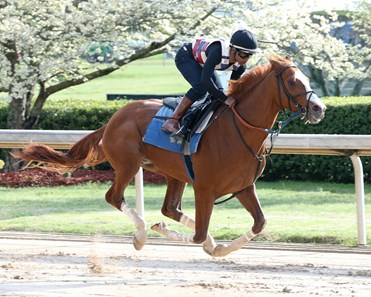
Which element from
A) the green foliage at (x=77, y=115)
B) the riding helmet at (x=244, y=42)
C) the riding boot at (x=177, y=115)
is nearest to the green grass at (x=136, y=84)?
the green foliage at (x=77, y=115)

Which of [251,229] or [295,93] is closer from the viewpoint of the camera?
[295,93]

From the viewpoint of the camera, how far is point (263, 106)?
731 centimetres

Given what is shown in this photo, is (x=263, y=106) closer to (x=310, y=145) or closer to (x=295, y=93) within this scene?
(x=295, y=93)

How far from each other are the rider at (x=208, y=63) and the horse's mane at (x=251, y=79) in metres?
0.10

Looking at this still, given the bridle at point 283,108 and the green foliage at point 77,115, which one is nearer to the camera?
the bridle at point 283,108

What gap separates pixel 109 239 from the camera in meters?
9.23

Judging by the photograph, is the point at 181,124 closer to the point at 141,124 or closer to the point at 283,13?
the point at 141,124

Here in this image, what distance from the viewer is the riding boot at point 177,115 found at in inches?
304

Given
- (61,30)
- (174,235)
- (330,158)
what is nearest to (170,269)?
(174,235)

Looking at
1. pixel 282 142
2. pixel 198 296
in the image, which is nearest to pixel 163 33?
pixel 282 142

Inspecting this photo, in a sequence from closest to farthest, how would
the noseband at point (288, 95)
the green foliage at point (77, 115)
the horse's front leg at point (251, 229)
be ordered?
the noseband at point (288, 95)
the horse's front leg at point (251, 229)
the green foliage at point (77, 115)

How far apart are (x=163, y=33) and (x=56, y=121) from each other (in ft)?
7.73

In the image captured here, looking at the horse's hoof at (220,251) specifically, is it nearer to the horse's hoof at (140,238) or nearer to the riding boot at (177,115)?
the horse's hoof at (140,238)

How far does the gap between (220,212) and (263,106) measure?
4208mm
